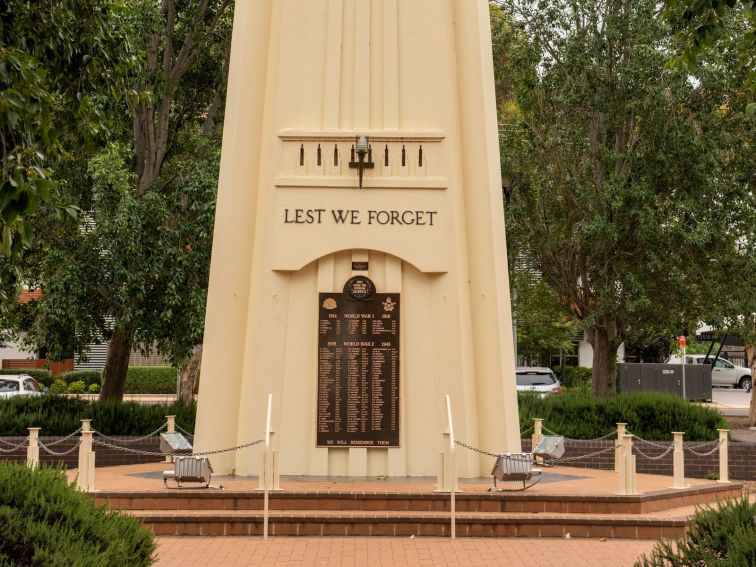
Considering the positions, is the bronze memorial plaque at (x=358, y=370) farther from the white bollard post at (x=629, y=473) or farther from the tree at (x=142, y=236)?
the tree at (x=142, y=236)

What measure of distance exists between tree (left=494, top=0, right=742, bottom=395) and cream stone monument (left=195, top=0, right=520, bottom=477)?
29.5 feet

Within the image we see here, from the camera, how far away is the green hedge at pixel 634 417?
20.7 metres

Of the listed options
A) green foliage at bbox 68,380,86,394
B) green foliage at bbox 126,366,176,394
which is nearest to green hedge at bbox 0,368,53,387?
green foliage at bbox 68,380,86,394

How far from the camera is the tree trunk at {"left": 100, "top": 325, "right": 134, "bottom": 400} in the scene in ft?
73.5

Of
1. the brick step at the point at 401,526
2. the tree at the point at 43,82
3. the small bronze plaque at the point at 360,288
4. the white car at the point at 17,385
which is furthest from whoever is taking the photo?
the white car at the point at 17,385

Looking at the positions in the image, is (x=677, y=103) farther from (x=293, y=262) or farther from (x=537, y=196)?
(x=293, y=262)

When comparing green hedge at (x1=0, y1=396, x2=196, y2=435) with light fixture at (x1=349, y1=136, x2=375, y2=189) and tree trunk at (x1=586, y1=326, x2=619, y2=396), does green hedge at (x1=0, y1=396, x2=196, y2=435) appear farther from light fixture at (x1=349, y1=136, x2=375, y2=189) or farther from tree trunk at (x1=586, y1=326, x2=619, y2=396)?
tree trunk at (x1=586, y1=326, x2=619, y2=396)

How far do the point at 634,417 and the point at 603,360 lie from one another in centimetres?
555

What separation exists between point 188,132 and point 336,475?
41.1 feet

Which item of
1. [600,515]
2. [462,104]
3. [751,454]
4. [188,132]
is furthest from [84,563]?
→ [188,132]

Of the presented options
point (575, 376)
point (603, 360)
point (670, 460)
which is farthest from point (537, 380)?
point (670, 460)

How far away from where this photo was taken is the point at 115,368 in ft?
74.9

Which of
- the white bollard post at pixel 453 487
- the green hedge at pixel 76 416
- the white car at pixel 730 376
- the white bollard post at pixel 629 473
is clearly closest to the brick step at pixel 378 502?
the white bollard post at pixel 629 473

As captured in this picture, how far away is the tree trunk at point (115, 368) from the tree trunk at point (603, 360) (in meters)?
11.6
